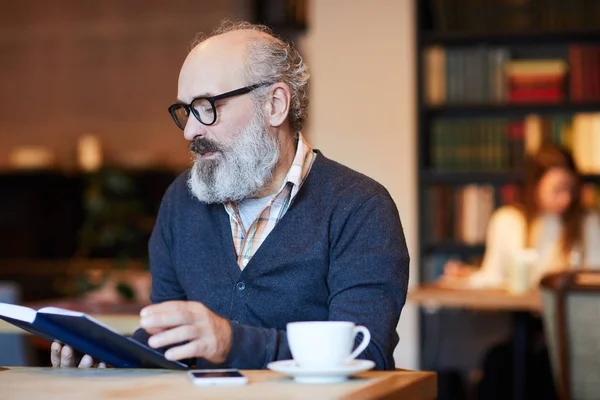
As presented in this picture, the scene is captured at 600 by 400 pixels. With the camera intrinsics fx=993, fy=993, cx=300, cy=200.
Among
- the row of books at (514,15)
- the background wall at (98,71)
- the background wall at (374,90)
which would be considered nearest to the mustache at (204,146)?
the background wall at (374,90)

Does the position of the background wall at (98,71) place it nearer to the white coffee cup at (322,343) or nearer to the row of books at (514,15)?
the row of books at (514,15)

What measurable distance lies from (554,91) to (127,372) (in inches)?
153

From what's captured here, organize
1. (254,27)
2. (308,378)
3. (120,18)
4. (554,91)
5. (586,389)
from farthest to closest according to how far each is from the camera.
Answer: (120,18)
(554,91)
(586,389)
(254,27)
(308,378)

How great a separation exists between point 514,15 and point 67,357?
3.83 meters

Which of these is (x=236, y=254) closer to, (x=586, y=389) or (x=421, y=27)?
(x=586, y=389)

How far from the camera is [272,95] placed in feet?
6.11

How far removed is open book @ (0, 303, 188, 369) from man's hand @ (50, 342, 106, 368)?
15 centimetres

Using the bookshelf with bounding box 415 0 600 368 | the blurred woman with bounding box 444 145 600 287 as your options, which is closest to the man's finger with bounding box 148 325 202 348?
the blurred woman with bounding box 444 145 600 287

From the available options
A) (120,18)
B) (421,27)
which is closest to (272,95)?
(421,27)

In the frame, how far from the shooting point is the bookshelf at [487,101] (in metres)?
4.88

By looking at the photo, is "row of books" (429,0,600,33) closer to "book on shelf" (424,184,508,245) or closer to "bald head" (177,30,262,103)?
"book on shelf" (424,184,508,245)

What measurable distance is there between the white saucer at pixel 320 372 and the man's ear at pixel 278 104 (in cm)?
69

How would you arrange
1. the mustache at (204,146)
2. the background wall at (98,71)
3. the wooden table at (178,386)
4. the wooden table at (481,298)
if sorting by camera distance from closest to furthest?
the wooden table at (178,386) < the mustache at (204,146) < the wooden table at (481,298) < the background wall at (98,71)

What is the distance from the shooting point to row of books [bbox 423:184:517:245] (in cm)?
495
